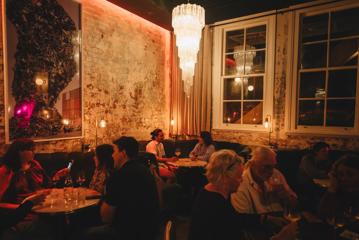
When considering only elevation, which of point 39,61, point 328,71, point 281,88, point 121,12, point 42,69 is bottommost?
point 281,88

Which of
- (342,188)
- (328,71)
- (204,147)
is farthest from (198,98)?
(342,188)

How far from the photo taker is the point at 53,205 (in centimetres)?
231

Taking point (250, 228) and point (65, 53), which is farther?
point (65, 53)

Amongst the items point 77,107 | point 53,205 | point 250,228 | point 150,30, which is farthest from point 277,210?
point 150,30

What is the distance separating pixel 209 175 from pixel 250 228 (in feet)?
1.76

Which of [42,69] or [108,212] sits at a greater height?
[42,69]

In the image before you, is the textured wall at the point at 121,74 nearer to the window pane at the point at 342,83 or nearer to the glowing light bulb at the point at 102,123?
the glowing light bulb at the point at 102,123

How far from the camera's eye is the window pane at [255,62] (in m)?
6.42

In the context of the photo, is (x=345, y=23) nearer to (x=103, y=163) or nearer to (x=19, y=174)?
(x=103, y=163)

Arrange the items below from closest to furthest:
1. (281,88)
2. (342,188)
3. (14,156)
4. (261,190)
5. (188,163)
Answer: (342,188) < (261,190) < (14,156) < (188,163) < (281,88)

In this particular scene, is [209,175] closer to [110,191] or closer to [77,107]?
[110,191]

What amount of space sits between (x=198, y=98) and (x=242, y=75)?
1.27m

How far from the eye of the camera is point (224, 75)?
6922 mm

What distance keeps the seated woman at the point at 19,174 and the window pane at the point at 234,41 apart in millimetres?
5336
